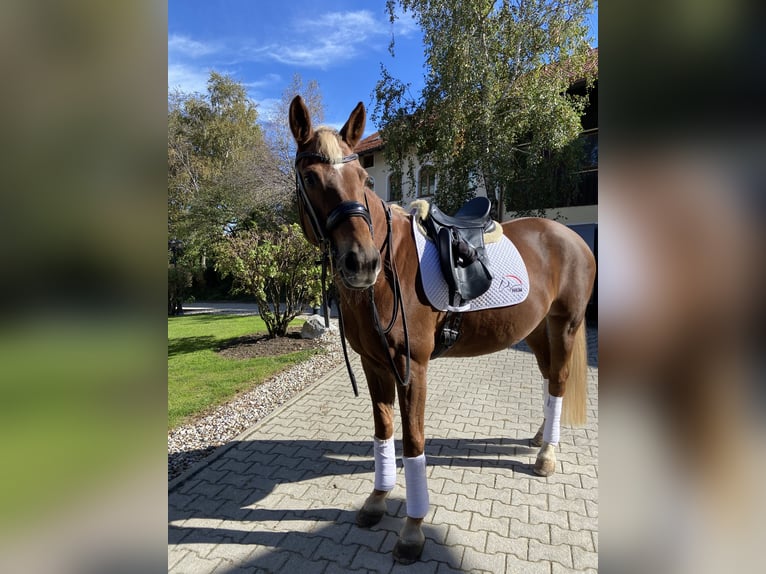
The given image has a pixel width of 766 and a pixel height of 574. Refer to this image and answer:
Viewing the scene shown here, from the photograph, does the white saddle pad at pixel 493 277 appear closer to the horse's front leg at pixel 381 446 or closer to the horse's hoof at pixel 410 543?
the horse's front leg at pixel 381 446

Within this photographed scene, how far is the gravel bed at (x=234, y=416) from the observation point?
360 cm

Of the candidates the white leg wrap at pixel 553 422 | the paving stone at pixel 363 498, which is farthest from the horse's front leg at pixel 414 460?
the white leg wrap at pixel 553 422

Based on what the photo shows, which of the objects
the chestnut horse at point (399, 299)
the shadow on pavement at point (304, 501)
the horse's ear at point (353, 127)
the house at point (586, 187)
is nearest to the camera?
the chestnut horse at point (399, 299)

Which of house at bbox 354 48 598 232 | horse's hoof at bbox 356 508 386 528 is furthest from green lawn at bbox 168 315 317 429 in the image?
house at bbox 354 48 598 232

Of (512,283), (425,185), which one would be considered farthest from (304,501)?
(425,185)

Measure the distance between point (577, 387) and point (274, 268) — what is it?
5.98 meters

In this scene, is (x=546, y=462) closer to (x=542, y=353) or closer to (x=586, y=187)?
(x=542, y=353)

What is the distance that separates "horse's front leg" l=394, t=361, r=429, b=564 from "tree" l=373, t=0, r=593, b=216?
8.51m

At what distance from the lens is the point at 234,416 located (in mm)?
4414
